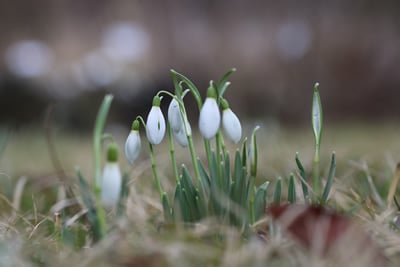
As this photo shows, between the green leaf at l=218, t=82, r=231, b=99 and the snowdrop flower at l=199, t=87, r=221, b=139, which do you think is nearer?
the snowdrop flower at l=199, t=87, r=221, b=139

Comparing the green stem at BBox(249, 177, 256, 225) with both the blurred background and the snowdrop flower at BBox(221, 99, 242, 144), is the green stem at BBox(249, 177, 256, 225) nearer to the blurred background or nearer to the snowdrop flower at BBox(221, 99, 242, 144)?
the snowdrop flower at BBox(221, 99, 242, 144)

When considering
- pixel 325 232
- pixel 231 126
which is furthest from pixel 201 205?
pixel 325 232

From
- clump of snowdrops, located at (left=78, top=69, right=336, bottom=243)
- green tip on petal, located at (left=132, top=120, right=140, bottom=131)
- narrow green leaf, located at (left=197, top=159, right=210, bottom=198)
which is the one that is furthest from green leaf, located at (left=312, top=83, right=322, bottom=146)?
green tip on petal, located at (left=132, top=120, right=140, bottom=131)

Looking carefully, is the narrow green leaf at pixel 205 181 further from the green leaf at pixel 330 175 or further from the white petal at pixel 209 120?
the green leaf at pixel 330 175

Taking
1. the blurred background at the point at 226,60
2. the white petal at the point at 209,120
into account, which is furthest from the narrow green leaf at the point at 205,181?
the blurred background at the point at 226,60

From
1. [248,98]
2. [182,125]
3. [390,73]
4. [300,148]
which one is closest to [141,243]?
[182,125]

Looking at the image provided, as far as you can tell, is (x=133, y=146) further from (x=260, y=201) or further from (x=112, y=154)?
(x=260, y=201)
